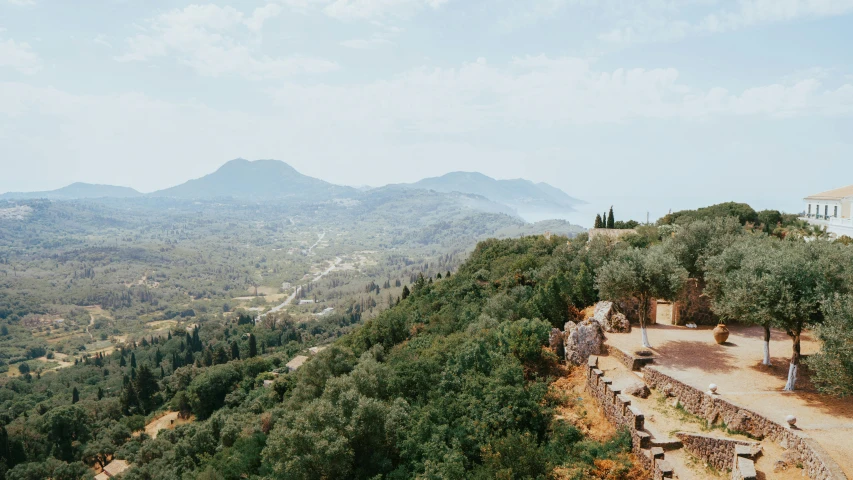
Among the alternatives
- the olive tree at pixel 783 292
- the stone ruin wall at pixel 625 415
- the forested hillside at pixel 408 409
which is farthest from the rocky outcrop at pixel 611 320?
the olive tree at pixel 783 292

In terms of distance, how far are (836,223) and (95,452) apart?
98017 millimetres

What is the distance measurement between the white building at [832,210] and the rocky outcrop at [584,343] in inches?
1330

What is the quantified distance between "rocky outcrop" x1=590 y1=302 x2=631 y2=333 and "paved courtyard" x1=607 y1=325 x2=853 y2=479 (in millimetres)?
514

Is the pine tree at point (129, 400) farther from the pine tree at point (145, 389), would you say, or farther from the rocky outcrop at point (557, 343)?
the rocky outcrop at point (557, 343)

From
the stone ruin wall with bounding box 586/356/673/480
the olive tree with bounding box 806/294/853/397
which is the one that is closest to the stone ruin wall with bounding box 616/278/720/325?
the stone ruin wall with bounding box 586/356/673/480

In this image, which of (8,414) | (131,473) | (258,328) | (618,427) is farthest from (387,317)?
(258,328)

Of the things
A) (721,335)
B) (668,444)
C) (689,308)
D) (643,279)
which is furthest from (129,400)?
(721,335)

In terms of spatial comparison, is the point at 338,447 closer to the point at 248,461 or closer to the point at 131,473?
the point at 248,461

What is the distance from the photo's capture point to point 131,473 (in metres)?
49.2

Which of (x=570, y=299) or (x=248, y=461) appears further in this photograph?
(x=248, y=461)

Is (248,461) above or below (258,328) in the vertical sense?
above

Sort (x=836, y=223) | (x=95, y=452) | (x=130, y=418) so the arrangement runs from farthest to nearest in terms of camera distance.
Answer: (x=130, y=418) < (x=95, y=452) < (x=836, y=223)

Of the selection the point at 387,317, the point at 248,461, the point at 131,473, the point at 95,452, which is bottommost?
the point at 95,452

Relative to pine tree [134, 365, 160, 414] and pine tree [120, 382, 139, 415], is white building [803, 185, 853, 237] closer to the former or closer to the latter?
pine tree [134, 365, 160, 414]
